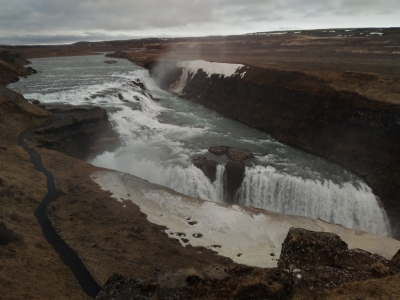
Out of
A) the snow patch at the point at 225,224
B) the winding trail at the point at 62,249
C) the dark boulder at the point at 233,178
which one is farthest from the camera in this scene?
the dark boulder at the point at 233,178

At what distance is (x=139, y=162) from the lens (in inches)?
912

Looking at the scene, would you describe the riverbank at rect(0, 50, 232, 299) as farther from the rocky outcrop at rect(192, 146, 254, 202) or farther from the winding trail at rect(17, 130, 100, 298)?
the rocky outcrop at rect(192, 146, 254, 202)

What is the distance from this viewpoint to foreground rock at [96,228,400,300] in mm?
7254

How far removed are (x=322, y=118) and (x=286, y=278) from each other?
22.1 meters

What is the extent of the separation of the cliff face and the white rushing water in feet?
3.99

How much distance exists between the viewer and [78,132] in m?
24.8

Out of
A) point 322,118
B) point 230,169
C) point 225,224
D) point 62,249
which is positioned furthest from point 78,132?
point 322,118

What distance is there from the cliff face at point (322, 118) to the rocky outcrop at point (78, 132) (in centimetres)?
1492

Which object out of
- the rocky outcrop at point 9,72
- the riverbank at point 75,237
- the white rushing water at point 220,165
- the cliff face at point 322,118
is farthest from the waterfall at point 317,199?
the rocky outcrop at point 9,72

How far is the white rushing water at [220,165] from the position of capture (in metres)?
19.5

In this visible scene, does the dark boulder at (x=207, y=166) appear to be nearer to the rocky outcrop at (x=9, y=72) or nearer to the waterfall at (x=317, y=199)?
the waterfall at (x=317, y=199)

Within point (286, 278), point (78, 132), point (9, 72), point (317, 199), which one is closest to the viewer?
point (286, 278)

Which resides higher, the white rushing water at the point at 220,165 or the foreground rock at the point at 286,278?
the foreground rock at the point at 286,278

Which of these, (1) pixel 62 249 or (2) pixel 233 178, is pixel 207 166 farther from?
(1) pixel 62 249
